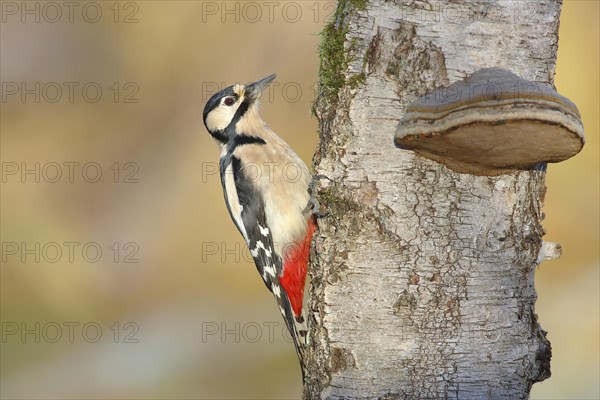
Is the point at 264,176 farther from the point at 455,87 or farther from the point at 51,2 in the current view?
the point at 51,2

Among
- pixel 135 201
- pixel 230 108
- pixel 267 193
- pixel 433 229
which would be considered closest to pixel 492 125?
pixel 433 229

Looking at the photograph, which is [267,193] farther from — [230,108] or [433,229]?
[433,229]

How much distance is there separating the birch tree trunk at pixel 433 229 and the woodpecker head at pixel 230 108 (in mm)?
1922

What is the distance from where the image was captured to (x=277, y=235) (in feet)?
13.1

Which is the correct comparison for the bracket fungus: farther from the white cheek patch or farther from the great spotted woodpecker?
the white cheek patch

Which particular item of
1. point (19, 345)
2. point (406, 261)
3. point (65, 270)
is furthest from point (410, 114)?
point (19, 345)

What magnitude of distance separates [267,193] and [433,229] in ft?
6.09

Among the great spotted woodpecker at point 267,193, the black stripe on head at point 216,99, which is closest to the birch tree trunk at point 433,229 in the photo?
the great spotted woodpecker at point 267,193

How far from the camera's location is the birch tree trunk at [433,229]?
227 cm

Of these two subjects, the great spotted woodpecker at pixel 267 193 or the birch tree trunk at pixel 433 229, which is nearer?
the birch tree trunk at pixel 433 229

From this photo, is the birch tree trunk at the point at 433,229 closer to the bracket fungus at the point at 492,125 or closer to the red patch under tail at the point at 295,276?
the bracket fungus at the point at 492,125

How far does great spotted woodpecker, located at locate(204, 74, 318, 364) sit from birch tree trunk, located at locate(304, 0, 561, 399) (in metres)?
1.43

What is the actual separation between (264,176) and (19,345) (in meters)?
3.65

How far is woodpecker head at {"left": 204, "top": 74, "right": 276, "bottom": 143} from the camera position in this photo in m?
4.26
